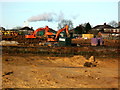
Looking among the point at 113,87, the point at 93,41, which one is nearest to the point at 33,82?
the point at 113,87

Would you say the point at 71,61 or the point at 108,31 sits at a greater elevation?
the point at 108,31

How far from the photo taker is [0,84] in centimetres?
785

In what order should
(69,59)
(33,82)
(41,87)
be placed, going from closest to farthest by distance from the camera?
(41,87) < (33,82) < (69,59)

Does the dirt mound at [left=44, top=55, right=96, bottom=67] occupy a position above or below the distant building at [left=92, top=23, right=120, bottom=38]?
below

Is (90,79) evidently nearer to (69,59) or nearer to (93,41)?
(69,59)

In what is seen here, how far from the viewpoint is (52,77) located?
9.37 m

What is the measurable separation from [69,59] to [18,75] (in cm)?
692

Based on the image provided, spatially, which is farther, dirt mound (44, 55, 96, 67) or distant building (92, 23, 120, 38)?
distant building (92, 23, 120, 38)

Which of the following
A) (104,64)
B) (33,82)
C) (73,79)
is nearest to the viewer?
(33,82)

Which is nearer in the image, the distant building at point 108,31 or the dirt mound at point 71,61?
the dirt mound at point 71,61

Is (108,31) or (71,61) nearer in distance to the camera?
(71,61)

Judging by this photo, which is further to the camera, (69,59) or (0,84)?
(69,59)

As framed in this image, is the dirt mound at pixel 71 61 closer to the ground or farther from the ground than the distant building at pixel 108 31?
closer to the ground

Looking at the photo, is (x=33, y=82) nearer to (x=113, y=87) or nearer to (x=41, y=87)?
(x=41, y=87)
